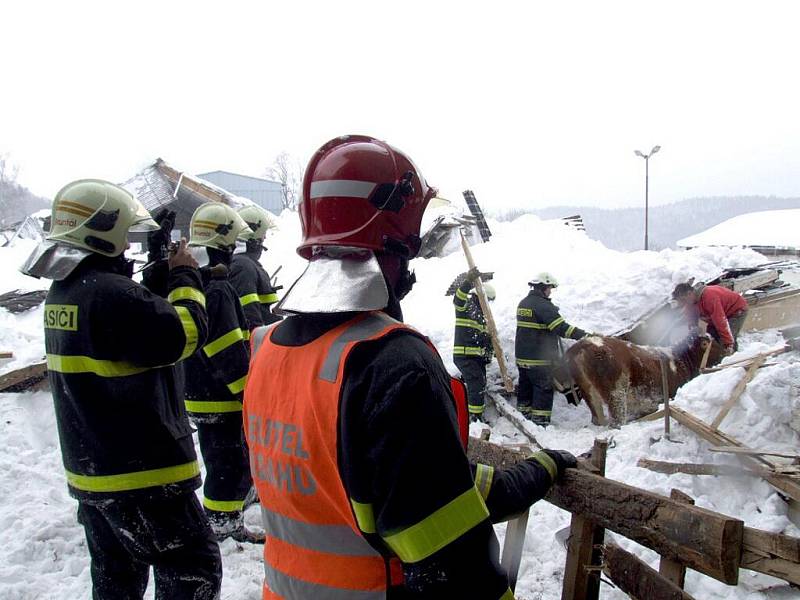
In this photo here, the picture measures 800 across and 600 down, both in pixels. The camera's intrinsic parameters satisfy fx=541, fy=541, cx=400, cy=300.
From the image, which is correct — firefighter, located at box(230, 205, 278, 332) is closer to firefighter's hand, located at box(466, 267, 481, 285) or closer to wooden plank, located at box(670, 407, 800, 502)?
firefighter's hand, located at box(466, 267, 481, 285)

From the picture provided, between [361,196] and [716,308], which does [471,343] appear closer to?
[716,308]

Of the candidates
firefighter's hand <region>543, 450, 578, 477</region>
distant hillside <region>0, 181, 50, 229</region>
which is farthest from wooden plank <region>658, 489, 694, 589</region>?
distant hillside <region>0, 181, 50, 229</region>

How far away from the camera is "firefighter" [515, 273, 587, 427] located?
7.59m

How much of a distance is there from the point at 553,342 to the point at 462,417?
22.1 ft

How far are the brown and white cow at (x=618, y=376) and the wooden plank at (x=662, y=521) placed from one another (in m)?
5.20

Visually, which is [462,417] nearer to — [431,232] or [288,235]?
[431,232]

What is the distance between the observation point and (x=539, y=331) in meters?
7.80

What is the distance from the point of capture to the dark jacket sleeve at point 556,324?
763 cm

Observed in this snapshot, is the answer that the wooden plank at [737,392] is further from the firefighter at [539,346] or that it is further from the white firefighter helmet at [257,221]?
the white firefighter helmet at [257,221]

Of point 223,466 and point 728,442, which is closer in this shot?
point 223,466

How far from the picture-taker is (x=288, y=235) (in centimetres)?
2055

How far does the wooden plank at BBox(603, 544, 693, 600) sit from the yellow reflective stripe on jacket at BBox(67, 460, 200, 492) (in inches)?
81.2

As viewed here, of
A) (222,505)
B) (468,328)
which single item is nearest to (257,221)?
(222,505)

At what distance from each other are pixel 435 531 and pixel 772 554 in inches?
55.1
